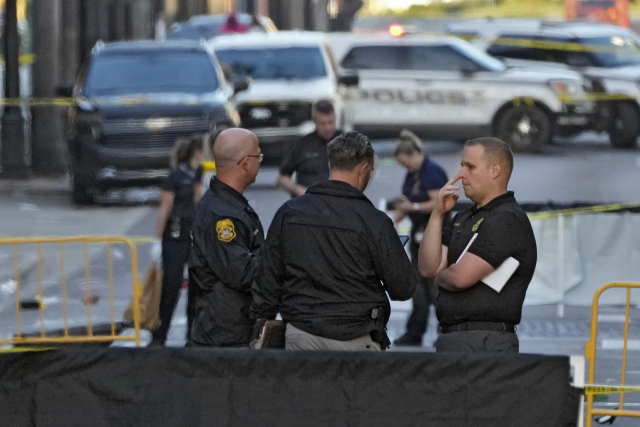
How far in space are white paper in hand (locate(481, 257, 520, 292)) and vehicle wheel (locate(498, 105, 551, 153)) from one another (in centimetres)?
1514

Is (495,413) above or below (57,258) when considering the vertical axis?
above

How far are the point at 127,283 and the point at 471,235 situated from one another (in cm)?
677

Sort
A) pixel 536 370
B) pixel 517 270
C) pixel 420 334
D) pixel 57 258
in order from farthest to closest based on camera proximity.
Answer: pixel 57 258
pixel 420 334
pixel 517 270
pixel 536 370

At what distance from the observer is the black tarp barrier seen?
4551 mm

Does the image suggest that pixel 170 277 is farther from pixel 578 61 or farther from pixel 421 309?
pixel 578 61

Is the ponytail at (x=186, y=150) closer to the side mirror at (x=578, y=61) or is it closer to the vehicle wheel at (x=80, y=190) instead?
the vehicle wheel at (x=80, y=190)

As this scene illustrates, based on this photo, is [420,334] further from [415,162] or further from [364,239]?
[364,239]

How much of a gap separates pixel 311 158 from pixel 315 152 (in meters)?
0.05

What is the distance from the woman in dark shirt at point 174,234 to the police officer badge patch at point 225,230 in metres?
3.09

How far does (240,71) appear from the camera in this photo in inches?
752

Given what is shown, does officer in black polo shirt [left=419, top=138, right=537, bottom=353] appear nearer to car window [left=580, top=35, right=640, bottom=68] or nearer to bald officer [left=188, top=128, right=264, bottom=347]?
bald officer [left=188, top=128, right=264, bottom=347]

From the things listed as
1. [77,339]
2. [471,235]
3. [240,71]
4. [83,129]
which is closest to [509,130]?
[240,71]

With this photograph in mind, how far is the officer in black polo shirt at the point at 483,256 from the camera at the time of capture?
4879mm

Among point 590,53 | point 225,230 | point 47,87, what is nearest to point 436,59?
point 590,53
